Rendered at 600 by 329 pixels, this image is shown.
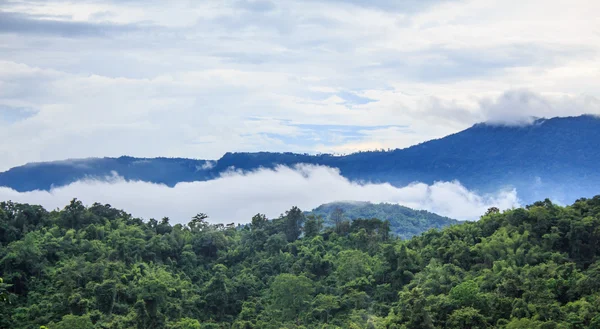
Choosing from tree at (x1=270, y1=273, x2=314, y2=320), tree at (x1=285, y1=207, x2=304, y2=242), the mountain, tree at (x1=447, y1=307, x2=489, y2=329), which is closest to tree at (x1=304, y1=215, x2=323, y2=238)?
tree at (x1=285, y1=207, x2=304, y2=242)

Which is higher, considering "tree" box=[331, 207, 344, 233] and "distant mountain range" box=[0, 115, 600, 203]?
"distant mountain range" box=[0, 115, 600, 203]

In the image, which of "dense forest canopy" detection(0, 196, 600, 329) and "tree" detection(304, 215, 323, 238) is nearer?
"dense forest canopy" detection(0, 196, 600, 329)

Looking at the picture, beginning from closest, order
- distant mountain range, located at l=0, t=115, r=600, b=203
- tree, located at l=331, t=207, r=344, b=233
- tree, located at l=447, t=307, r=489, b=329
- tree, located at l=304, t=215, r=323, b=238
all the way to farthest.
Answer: tree, located at l=447, t=307, r=489, b=329 < tree, located at l=304, t=215, r=323, b=238 < tree, located at l=331, t=207, r=344, b=233 < distant mountain range, located at l=0, t=115, r=600, b=203

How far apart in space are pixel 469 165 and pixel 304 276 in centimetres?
9875

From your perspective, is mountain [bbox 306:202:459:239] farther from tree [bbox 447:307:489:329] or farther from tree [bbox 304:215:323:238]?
tree [bbox 447:307:489:329]

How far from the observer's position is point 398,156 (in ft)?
490

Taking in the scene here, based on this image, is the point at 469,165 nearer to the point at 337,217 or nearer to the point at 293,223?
the point at 337,217

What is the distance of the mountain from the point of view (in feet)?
348

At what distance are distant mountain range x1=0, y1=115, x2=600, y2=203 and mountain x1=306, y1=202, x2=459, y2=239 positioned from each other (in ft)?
73.5

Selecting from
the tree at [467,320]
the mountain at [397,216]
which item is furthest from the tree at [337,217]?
the mountain at [397,216]

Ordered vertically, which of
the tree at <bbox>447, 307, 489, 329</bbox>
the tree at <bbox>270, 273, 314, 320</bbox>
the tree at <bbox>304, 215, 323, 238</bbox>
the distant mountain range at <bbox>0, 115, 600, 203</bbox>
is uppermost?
the distant mountain range at <bbox>0, 115, 600, 203</bbox>

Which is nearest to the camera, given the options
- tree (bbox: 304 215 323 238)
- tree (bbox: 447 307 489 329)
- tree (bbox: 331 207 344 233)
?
tree (bbox: 447 307 489 329)

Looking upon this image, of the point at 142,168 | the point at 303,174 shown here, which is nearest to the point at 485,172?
the point at 303,174

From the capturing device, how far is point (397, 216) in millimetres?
110312
